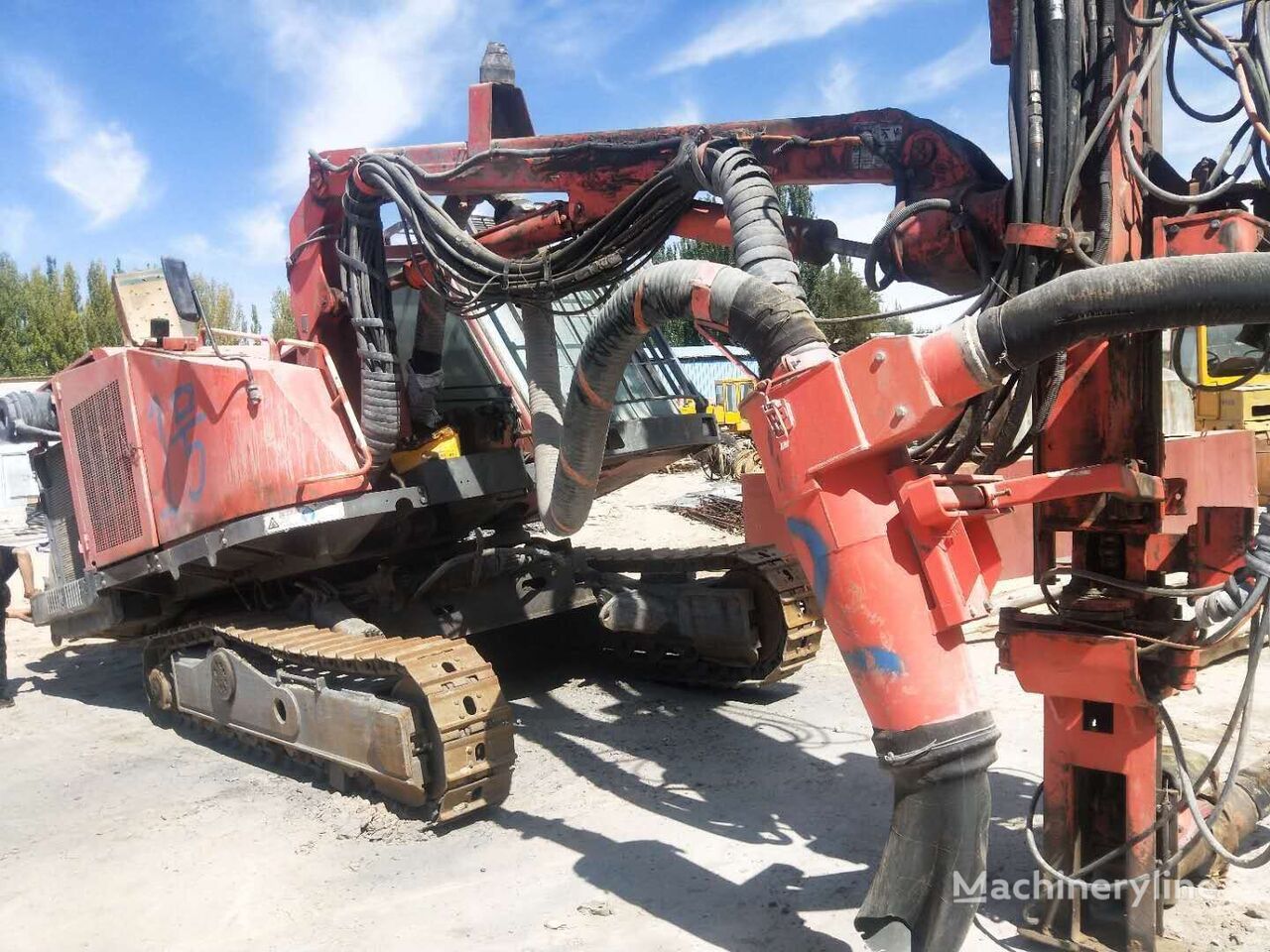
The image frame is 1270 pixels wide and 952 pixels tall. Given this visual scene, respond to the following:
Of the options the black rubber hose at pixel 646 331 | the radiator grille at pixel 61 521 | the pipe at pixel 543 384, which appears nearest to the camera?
the black rubber hose at pixel 646 331

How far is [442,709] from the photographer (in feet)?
15.5

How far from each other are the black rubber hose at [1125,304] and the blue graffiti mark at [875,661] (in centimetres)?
81

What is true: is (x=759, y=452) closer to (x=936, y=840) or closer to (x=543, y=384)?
(x=936, y=840)

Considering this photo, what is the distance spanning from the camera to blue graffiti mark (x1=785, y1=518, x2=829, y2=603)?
2.94 m

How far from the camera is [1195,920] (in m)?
3.47

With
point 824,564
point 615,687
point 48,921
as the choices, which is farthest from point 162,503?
point 824,564

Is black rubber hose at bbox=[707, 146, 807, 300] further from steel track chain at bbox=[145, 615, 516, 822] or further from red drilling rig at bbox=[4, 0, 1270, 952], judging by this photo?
steel track chain at bbox=[145, 615, 516, 822]

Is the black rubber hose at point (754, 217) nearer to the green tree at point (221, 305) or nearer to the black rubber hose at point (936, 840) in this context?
the black rubber hose at point (936, 840)

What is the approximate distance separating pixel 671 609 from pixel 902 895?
156 inches

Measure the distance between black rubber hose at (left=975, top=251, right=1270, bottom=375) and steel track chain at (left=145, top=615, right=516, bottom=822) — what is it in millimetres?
2997

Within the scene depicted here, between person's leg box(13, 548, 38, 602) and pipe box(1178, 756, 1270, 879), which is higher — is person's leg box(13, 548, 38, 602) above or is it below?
above

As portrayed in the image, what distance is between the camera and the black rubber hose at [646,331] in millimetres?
3102

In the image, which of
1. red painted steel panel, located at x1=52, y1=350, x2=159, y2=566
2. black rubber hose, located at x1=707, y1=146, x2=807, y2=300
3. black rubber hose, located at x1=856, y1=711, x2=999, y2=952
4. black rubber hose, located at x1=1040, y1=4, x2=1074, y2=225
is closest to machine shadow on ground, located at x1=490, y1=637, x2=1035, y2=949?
black rubber hose, located at x1=856, y1=711, x2=999, y2=952

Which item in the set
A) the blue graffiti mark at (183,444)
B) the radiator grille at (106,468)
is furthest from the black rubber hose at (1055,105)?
the radiator grille at (106,468)
